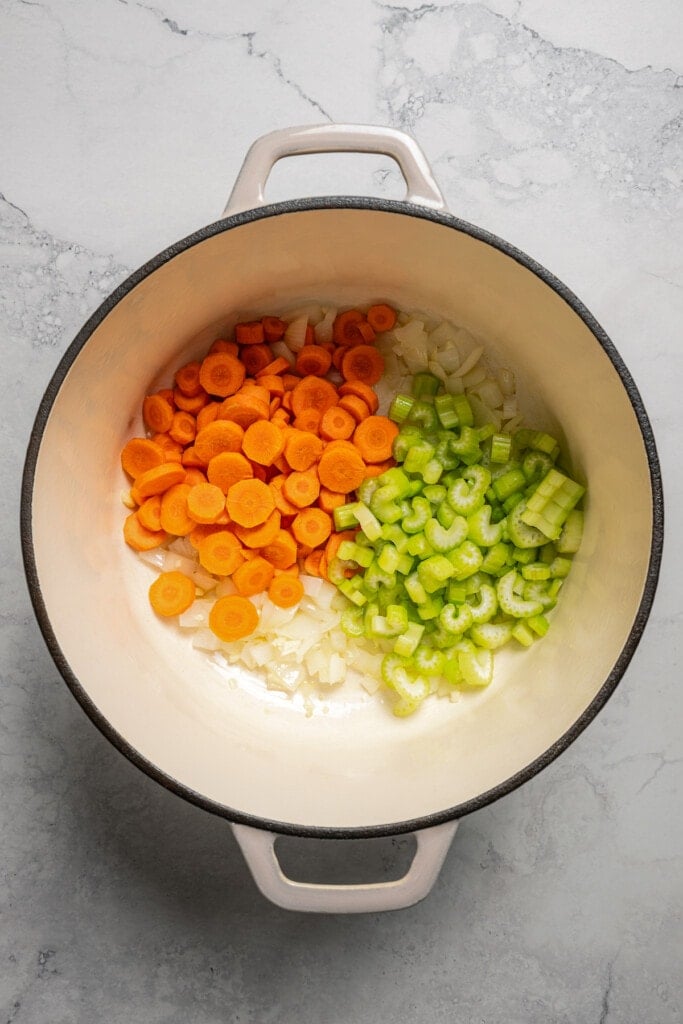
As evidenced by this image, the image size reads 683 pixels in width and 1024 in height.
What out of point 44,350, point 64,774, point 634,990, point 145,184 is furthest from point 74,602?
point 634,990

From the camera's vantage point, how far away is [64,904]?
181 cm

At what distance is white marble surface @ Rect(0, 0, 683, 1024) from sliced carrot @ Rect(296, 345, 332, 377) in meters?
0.34

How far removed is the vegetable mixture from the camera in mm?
1704

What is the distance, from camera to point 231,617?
1.74 metres

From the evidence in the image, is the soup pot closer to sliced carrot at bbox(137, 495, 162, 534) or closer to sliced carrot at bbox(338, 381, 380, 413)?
sliced carrot at bbox(137, 495, 162, 534)

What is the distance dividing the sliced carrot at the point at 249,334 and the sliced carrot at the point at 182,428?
0.20 metres

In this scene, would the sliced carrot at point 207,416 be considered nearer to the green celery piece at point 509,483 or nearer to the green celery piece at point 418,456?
the green celery piece at point 418,456

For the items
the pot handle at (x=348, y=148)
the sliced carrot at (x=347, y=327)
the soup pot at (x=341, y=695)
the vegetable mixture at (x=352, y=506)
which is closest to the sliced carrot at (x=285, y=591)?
the vegetable mixture at (x=352, y=506)

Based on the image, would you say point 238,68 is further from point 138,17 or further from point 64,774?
point 64,774

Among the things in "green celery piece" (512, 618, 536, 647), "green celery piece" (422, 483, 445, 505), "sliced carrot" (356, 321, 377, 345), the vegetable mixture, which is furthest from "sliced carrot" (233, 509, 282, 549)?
"green celery piece" (512, 618, 536, 647)

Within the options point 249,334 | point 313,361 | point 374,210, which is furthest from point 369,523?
point 374,210

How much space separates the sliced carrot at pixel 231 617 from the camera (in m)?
1.74

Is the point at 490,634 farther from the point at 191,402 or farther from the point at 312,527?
the point at 191,402

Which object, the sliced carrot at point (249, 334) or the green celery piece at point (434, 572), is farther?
the sliced carrot at point (249, 334)
